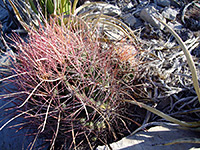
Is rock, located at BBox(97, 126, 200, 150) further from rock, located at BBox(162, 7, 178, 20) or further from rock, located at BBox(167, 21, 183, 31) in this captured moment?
rock, located at BBox(162, 7, 178, 20)

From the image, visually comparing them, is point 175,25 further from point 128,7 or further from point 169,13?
point 128,7

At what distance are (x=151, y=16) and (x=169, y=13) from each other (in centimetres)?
25

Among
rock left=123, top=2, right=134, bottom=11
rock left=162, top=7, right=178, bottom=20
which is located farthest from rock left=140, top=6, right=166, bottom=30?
rock left=123, top=2, right=134, bottom=11

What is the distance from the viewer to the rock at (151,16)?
1637 mm

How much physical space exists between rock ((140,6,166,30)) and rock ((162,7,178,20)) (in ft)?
0.26

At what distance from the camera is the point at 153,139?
3.03ft

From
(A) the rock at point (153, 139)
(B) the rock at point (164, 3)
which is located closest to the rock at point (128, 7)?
(B) the rock at point (164, 3)

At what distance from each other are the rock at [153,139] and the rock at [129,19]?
3.65ft

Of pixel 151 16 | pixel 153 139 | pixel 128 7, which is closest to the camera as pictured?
pixel 153 139

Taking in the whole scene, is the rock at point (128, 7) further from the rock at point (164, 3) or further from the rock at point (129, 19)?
the rock at point (164, 3)

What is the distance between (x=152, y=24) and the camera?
5.46 ft

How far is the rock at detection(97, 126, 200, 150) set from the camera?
868 millimetres

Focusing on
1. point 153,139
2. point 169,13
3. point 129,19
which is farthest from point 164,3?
point 153,139

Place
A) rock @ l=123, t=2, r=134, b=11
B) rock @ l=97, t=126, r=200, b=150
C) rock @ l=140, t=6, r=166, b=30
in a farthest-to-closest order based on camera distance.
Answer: rock @ l=123, t=2, r=134, b=11
rock @ l=140, t=6, r=166, b=30
rock @ l=97, t=126, r=200, b=150
